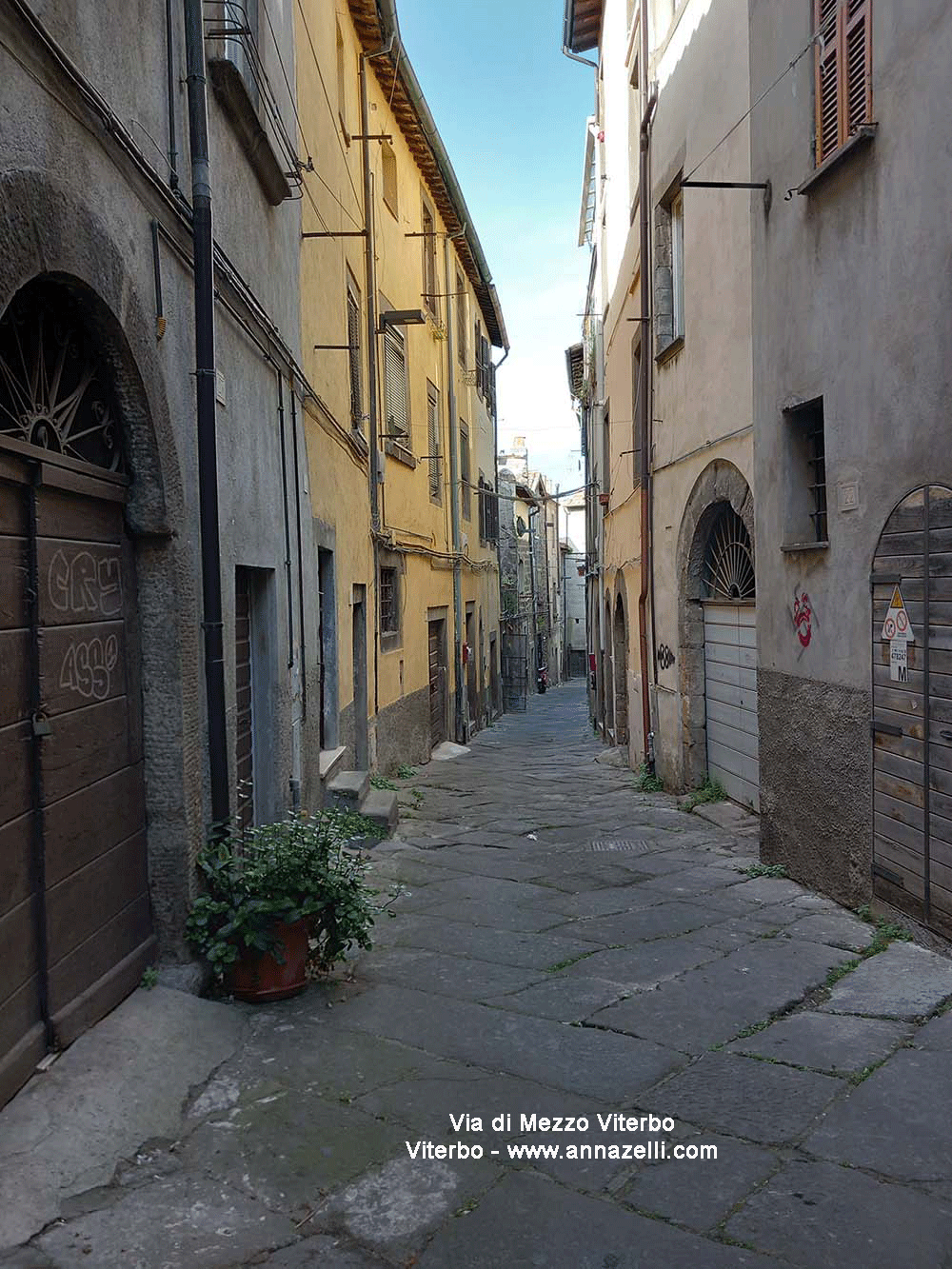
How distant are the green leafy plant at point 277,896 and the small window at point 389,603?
737 centimetres

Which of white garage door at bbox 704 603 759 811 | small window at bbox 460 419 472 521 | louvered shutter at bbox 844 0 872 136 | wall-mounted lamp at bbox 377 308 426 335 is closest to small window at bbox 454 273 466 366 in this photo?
small window at bbox 460 419 472 521

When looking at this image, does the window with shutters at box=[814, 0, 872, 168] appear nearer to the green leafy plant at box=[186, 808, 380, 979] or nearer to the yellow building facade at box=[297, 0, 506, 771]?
the yellow building facade at box=[297, 0, 506, 771]

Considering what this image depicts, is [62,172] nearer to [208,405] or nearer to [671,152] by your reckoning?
[208,405]

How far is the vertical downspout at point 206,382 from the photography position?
4.32m

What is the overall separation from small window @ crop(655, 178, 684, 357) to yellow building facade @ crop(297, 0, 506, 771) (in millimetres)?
2550

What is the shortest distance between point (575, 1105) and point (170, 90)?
4.00 m

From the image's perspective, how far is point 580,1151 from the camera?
117 inches

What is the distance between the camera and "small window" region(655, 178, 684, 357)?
9.98 meters

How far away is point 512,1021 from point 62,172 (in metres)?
3.21

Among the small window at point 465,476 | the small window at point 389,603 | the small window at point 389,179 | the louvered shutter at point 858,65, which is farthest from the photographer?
the small window at point 465,476

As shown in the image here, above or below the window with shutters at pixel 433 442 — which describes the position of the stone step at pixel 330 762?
below

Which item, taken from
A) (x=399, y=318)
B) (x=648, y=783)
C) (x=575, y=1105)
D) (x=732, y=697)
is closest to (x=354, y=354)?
(x=399, y=318)

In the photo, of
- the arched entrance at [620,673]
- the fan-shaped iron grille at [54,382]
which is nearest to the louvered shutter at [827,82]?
the fan-shaped iron grille at [54,382]

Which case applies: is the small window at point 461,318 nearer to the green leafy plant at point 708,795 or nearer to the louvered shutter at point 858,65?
the green leafy plant at point 708,795
